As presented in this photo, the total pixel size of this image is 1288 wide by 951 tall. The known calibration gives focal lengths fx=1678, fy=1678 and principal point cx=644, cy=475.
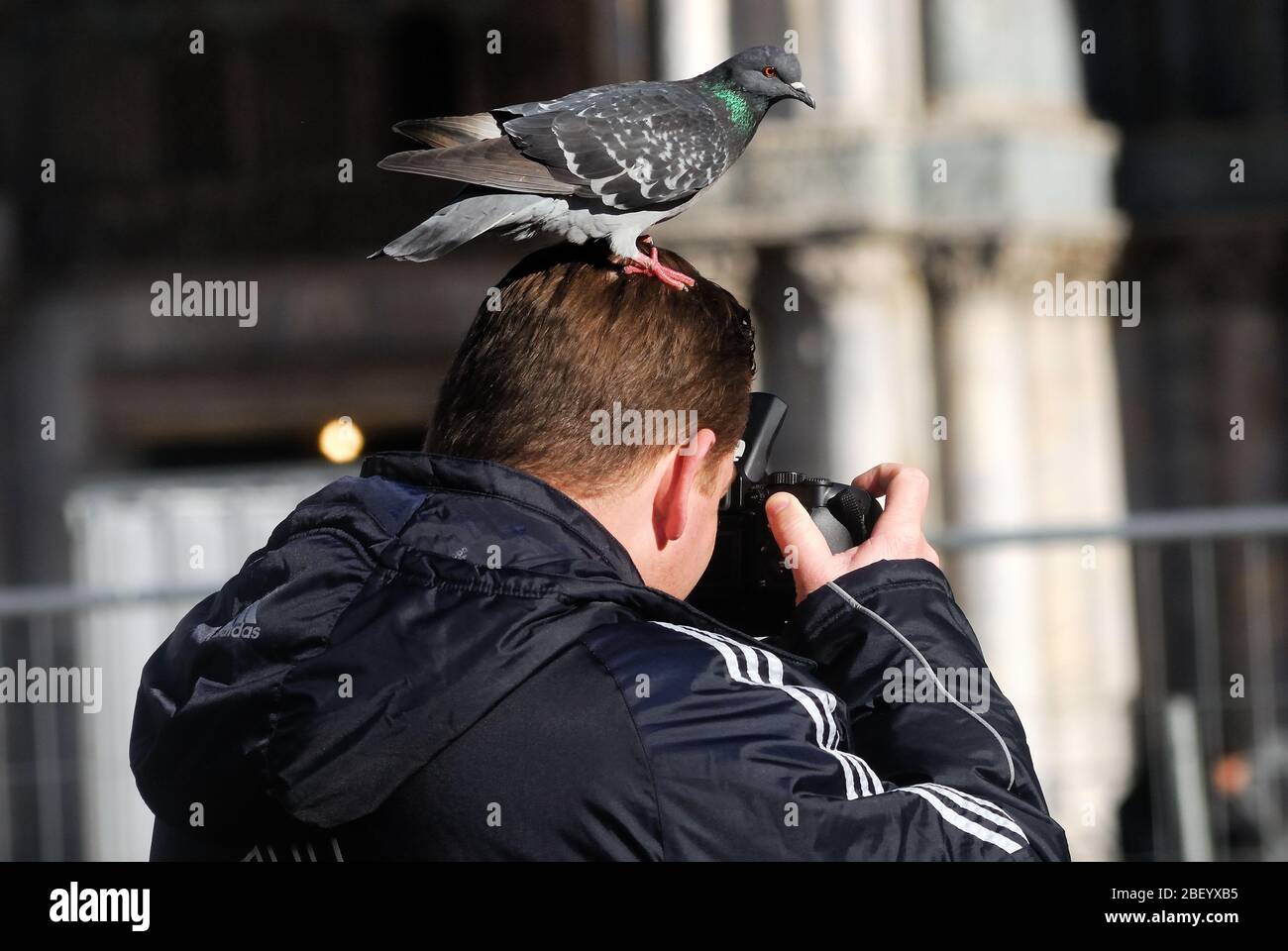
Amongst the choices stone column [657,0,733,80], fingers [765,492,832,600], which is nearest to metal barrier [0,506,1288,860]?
fingers [765,492,832,600]

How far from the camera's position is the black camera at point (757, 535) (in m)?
1.88

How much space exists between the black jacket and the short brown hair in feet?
0.23

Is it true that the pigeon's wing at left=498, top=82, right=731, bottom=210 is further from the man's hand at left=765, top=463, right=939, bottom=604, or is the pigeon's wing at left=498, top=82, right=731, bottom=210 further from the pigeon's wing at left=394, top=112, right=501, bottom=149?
the man's hand at left=765, top=463, right=939, bottom=604

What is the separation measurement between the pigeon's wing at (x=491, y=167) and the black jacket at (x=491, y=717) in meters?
0.53

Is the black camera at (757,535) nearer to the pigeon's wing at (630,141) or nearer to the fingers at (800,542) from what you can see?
the fingers at (800,542)

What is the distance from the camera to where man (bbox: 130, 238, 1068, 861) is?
4.75 feet

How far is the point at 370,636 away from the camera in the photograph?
4.81 feet

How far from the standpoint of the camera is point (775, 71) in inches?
91.6

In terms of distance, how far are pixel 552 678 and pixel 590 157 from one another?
892mm

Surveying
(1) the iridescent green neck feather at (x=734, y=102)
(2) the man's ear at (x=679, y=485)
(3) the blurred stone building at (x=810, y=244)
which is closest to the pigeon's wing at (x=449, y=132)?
(1) the iridescent green neck feather at (x=734, y=102)

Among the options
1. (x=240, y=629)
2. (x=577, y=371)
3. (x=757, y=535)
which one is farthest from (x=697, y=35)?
(x=240, y=629)

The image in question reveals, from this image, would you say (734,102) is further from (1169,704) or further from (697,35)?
(697,35)
